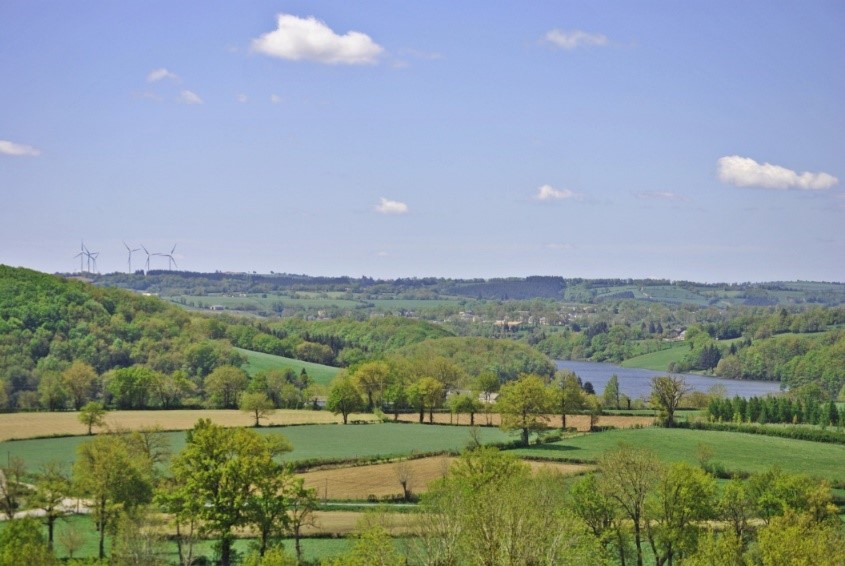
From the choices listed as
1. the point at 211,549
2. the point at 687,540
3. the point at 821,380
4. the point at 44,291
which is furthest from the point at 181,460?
the point at 821,380

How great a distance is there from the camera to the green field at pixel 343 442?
81500mm

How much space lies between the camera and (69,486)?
54.4 m

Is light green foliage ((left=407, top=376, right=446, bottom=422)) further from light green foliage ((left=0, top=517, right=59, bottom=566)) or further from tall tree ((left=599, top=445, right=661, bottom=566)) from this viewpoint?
light green foliage ((left=0, top=517, right=59, bottom=566))

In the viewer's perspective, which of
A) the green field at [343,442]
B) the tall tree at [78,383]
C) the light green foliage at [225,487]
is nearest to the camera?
the light green foliage at [225,487]

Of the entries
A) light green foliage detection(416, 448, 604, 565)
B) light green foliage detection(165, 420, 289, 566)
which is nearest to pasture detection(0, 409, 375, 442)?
light green foliage detection(165, 420, 289, 566)

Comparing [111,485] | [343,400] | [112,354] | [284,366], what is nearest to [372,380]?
[343,400]

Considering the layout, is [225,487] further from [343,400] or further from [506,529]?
[343,400]

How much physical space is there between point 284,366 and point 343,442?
66321mm

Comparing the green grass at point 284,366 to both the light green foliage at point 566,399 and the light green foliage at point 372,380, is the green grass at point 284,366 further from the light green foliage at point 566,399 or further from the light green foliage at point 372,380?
the light green foliage at point 566,399

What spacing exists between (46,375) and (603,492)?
295 feet

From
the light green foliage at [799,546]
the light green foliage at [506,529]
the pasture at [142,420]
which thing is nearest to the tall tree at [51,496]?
the light green foliage at [506,529]

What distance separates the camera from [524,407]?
8950 cm

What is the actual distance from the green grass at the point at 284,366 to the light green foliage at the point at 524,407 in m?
62.5

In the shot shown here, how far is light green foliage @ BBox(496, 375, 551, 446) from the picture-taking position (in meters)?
89.4
